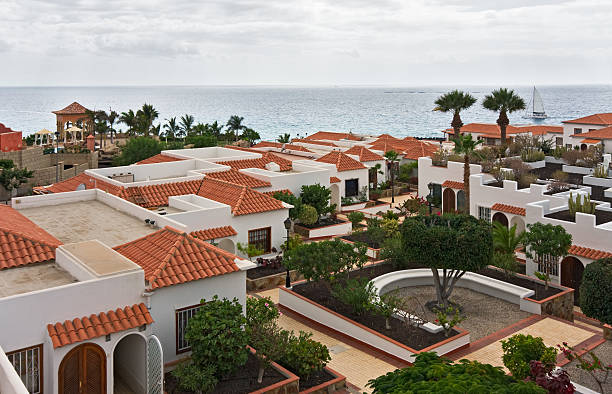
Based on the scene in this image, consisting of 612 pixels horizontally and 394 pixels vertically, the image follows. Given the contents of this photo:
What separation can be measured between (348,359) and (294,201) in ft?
47.8

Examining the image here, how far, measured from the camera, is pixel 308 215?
31.6 metres

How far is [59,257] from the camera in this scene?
15.8m

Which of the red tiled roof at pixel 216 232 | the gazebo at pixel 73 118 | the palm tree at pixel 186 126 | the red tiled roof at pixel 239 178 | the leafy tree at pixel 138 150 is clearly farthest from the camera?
the palm tree at pixel 186 126

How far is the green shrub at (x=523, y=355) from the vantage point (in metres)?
14.7

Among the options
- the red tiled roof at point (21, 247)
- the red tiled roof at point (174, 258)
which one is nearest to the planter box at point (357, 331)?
the red tiled roof at point (174, 258)

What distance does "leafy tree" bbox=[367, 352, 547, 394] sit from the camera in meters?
9.80

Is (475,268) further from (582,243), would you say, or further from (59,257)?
(59,257)

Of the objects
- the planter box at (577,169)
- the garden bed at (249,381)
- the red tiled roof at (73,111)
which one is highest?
the red tiled roof at (73,111)

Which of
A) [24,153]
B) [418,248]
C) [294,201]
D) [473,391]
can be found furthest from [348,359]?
[24,153]

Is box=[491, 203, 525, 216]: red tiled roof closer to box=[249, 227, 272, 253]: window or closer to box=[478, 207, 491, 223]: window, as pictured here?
box=[478, 207, 491, 223]: window

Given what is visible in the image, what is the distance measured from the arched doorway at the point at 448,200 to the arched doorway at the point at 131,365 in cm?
2480

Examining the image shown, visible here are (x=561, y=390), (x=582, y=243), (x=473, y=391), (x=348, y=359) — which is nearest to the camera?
(x=473, y=391)

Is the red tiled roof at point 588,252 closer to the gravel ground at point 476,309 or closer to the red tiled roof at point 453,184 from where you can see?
the gravel ground at point 476,309

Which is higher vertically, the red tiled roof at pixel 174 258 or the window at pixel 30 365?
the red tiled roof at pixel 174 258
